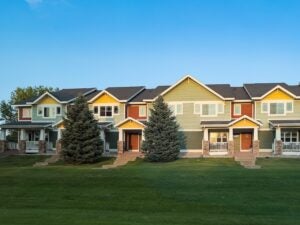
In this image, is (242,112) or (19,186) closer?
(19,186)

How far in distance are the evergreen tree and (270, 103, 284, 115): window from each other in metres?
16.5

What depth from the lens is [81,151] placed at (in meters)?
37.7

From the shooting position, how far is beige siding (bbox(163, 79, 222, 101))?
44.2 m

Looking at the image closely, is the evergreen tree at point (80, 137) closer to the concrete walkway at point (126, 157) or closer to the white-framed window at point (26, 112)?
the concrete walkway at point (126, 157)

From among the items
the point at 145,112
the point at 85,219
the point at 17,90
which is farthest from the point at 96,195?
the point at 17,90

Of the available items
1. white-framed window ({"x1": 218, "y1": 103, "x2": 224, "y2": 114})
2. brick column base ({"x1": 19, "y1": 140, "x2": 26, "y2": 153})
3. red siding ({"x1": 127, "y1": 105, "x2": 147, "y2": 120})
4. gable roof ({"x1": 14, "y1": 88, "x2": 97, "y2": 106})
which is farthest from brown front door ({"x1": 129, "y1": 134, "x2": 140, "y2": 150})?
brick column base ({"x1": 19, "y1": 140, "x2": 26, "y2": 153})

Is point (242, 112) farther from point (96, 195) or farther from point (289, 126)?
point (96, 195)

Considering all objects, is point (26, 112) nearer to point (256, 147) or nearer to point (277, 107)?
point (256, 147)

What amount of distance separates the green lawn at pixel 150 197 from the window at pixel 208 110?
52.0ft

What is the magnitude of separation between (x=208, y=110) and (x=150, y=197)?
25461 millimetres

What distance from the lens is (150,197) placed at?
19578 mm

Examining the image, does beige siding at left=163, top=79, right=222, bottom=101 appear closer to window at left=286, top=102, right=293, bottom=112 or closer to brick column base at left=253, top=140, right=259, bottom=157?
brick column base at left=253, top=140, right=259, bottom=157

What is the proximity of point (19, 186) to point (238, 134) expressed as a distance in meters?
26.0

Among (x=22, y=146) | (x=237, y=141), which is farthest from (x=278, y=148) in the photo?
(x=22, y=146)
